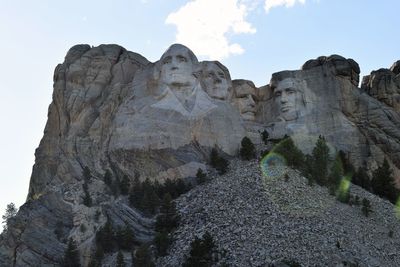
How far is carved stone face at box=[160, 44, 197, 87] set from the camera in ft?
172

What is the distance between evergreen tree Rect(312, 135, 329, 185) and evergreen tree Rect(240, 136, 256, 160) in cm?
279

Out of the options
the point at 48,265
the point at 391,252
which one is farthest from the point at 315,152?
the point at 48,265

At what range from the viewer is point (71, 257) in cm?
4512

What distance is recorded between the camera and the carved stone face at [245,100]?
55062mm

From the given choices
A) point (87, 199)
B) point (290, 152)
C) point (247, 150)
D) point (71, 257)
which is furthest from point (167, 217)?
point (290, 152)

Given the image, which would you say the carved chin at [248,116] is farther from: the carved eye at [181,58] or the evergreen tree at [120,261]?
the evergreen tree at [120,261]

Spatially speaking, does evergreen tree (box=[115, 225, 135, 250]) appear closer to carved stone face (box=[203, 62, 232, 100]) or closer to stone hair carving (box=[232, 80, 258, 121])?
carved stone face (box=[203, 62, 232, 100])

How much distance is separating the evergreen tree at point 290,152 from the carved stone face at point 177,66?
5.41 m

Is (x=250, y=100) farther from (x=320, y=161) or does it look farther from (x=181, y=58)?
(x=320, y=161)

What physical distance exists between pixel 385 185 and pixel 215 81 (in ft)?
31.8

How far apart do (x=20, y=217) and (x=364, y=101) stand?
17712 mm

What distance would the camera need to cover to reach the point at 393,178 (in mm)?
51656

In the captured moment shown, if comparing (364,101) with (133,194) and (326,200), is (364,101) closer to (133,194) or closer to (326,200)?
(326,200)

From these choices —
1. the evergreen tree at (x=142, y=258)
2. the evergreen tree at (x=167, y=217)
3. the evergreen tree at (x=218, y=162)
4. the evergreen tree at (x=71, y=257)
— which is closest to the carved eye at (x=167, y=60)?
the evergreen tree at (x=218, y=162)
